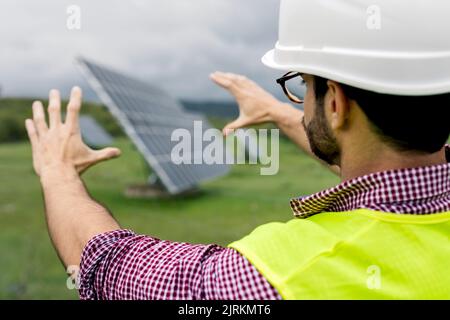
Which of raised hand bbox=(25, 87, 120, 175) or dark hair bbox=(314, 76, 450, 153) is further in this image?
raised hand bbox=(25, 87, 120, 175)

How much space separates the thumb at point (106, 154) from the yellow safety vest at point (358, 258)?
49cm

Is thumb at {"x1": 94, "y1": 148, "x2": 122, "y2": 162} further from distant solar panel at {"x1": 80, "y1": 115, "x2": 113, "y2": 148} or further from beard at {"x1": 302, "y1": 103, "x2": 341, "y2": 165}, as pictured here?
distant solar panel at {"x1": 80, "y1": 115, "x2": 113, "y2": 148}

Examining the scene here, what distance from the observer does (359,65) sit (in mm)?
1372

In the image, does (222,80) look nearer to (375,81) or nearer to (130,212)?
(375,81)

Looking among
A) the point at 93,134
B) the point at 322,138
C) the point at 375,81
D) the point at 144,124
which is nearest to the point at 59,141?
the point at 322,138

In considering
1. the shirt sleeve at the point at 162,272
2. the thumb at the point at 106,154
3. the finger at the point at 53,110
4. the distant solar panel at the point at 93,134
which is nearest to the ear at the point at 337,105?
the shirt sleeve at the point at 162,272

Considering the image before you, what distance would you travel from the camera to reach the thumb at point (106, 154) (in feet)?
5.32

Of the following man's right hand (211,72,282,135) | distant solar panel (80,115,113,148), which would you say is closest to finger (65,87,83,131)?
man's right hand (211,72,282,135)

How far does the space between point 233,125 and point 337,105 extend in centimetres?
97

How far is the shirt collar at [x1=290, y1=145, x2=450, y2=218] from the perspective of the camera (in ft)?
4.27

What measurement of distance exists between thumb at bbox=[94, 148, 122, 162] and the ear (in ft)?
1.87

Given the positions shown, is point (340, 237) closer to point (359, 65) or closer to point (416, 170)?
point (416, 170)

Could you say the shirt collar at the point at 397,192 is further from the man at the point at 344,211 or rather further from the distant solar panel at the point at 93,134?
the distant solar panel at the point at 93,134

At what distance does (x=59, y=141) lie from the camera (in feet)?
5.26
